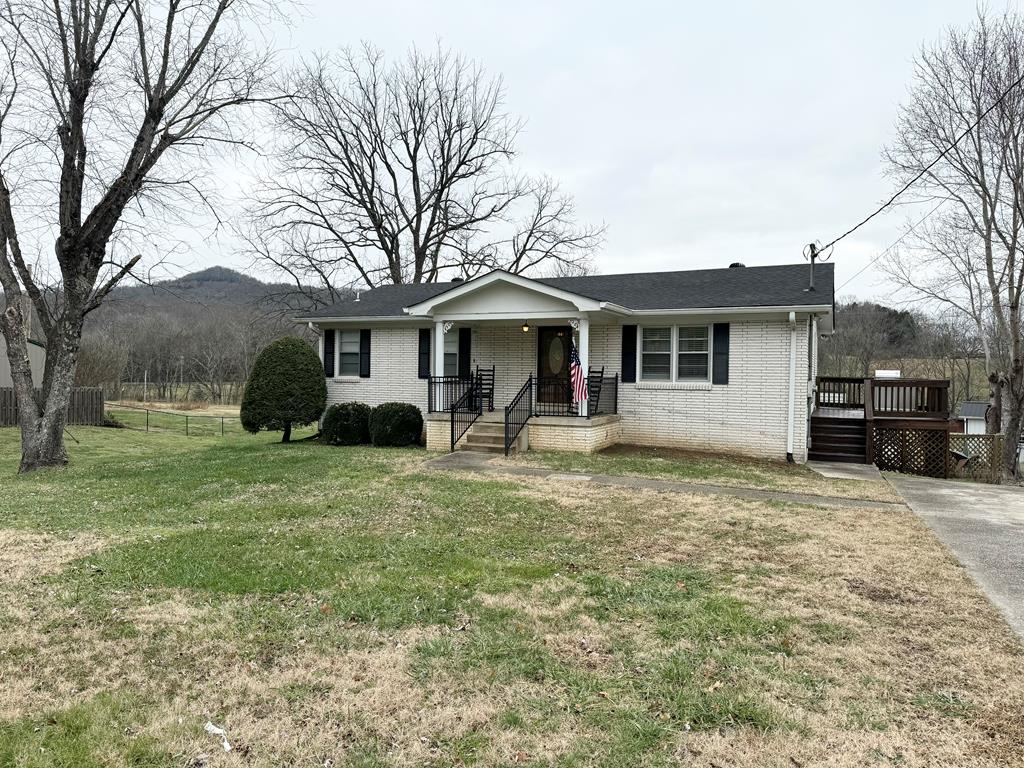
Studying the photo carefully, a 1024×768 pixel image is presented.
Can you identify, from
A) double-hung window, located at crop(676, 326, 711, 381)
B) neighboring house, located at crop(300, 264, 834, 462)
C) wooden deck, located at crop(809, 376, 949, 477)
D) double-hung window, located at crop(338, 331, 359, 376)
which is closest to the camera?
neighboring house, located at crop(300, 264, 834, 462)

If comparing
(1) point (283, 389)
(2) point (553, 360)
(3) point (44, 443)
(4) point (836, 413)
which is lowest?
(3) point (44, 443)

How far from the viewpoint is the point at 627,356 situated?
13.7 metres

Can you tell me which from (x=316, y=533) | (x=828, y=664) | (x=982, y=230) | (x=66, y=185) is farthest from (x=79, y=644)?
(x=982, y=230)

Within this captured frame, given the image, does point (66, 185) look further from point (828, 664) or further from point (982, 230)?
point (982, 230)

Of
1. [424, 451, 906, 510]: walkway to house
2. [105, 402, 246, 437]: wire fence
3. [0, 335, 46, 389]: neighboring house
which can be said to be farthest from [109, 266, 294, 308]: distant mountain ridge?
[424, 451, 906, 510]: walkway to house

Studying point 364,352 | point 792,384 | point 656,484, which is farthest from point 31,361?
point 792,384

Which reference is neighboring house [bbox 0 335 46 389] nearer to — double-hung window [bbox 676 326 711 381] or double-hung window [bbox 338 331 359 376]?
double-hung window [bbox 338 331 359 376]

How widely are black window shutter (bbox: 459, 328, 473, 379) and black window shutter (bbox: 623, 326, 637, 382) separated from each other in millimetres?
3747

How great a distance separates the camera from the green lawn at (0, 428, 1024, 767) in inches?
105

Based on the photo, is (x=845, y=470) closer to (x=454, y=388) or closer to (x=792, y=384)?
(x=792, y=384)

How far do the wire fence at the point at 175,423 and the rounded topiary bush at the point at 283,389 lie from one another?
21.2ft

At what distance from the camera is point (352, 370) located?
16219 millimetres

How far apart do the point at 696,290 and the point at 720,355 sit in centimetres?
171

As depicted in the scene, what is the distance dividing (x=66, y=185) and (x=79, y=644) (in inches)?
449
